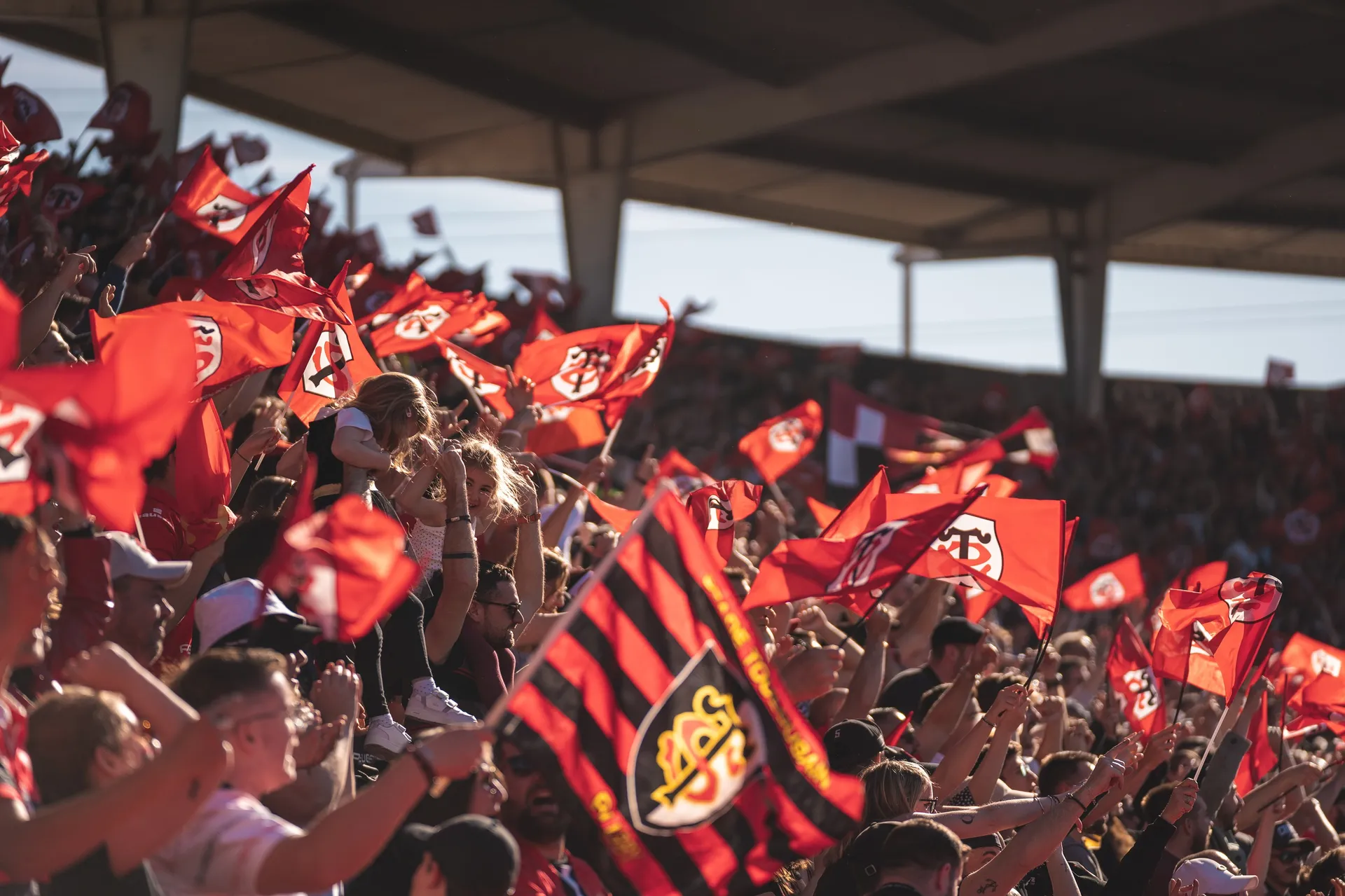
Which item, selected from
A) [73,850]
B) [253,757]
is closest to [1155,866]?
[253,757]

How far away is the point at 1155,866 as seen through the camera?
15.5 feet

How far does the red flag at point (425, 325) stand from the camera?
718cm

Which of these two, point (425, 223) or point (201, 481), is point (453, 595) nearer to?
point (201, 481)

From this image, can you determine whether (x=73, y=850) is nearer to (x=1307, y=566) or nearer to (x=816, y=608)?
(x=816, y=608)

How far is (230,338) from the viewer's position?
504 centimetres

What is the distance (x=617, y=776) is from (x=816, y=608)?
3.64 meters

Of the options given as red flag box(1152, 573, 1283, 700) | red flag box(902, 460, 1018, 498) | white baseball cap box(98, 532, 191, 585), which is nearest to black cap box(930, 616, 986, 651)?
red flag box(1152, 573, 1283, 700)

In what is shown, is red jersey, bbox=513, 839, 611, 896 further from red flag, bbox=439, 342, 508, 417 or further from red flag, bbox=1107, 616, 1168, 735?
red flag, bbox=1107, 616, 1168, 735

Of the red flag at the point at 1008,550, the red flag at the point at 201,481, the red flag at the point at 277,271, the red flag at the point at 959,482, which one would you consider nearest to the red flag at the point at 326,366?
the red flag at the point at 277,271

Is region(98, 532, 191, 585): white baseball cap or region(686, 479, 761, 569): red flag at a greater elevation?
region(98, 532, 191, 585): white baseball cap

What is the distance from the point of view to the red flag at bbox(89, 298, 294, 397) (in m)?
4.95

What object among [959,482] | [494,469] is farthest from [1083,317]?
[494,469]

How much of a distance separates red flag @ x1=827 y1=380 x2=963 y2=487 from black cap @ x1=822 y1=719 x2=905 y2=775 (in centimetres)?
758

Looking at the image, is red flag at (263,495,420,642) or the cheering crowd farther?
red flag at (263,495,420,642)
